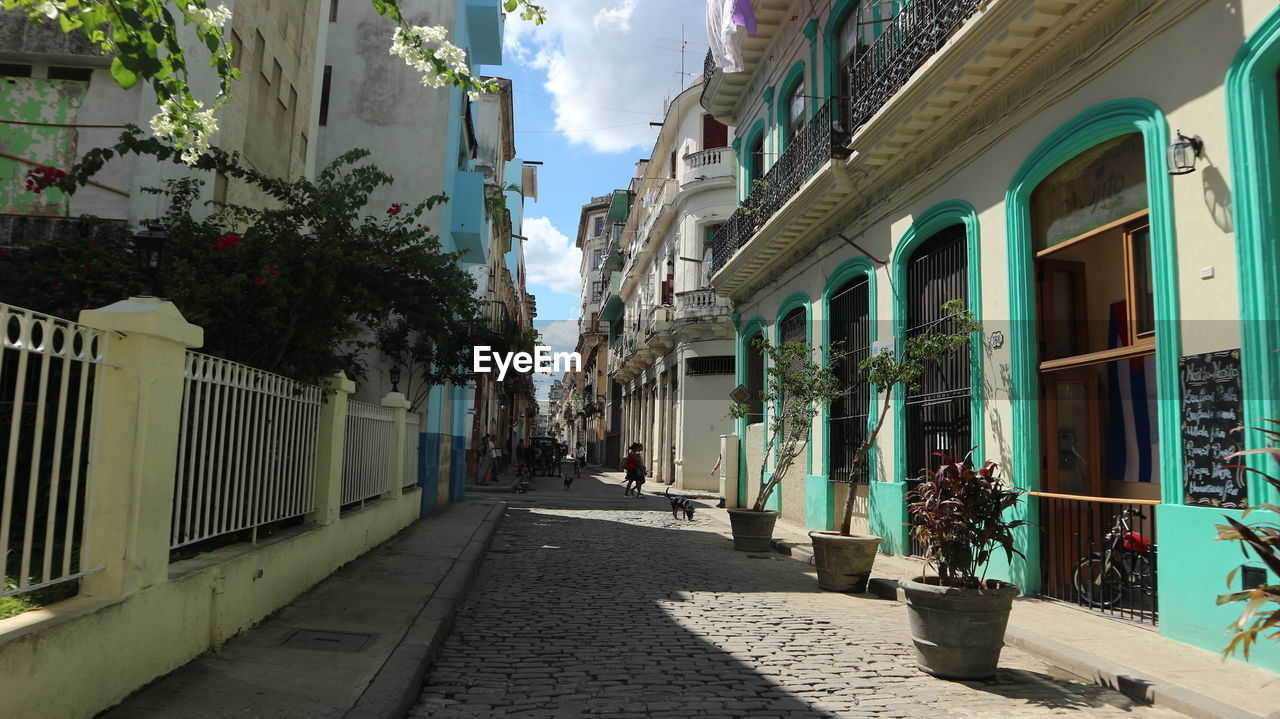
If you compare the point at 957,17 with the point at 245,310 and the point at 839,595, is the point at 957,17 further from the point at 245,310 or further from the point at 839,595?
the point at 245,310

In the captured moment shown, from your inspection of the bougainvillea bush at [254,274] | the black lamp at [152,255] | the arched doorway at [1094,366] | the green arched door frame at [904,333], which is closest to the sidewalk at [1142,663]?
the arched doorway at [1094,366]

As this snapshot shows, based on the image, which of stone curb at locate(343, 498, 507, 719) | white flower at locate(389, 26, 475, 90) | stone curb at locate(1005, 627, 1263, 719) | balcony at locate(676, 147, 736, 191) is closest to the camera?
stone curb at locate(343, 498, 507, 719)

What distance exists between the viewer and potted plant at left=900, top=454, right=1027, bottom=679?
18.1 ft

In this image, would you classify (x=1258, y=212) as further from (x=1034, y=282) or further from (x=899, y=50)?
(x=899, y=50)

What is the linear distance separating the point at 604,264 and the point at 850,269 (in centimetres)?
4111

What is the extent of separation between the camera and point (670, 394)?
105ft

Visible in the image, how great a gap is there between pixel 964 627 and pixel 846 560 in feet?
11.8

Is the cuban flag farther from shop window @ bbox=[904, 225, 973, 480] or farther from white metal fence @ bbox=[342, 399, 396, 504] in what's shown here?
white metal fence @ bbox=[342, 399, 396, 504]

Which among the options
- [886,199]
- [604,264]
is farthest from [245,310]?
[604,264]

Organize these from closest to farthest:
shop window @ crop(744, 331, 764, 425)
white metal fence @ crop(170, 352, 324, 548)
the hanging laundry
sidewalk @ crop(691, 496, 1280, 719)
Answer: sidewalk @ crop(691, 496, 1280, 719) → white metal fence @ crop(170, 352, 324, 548) → the hanging laundry → shop window @ crop(744, 331, 764, 425)

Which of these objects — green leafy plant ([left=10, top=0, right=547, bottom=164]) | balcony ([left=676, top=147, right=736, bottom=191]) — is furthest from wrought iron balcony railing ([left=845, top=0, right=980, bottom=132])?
balcony ([left=676, top=147, right=736, bottom=191])

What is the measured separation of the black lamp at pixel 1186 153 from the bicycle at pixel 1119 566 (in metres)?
2.76

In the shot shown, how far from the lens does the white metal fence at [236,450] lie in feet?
17.8

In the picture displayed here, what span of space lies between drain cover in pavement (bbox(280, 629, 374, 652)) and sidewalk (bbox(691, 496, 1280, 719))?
4.76m
